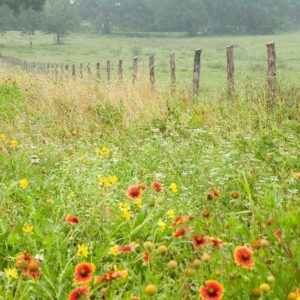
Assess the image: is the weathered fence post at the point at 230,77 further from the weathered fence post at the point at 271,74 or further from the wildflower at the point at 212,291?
the wildflower at the point at 212,291

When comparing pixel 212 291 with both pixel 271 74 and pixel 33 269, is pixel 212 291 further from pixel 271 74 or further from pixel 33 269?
pixel 271 74

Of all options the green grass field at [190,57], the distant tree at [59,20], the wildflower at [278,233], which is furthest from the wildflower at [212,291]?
the distant tree at [59,20]

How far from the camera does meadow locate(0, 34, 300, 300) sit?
1905mm

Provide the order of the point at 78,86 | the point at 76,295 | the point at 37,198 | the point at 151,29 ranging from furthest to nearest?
1. the point at 151,29
2. the point at 78,86
3. the point at 37,198
4. the point at 76,295

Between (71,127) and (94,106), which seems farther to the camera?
(94,106)

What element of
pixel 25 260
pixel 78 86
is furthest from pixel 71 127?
pixel 25 260

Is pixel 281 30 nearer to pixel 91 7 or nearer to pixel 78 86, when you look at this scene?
pixel 91 7

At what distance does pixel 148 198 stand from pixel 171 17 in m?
81.2

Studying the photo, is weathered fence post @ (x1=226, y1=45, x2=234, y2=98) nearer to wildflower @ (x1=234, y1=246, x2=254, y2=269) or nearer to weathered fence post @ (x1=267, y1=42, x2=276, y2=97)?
weathered fence post @ (x1=267, y1=42, x2=276, y2=97)

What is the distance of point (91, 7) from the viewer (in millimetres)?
99250

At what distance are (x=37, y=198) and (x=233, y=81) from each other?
539cm

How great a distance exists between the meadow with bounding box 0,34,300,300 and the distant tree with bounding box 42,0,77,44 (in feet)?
201

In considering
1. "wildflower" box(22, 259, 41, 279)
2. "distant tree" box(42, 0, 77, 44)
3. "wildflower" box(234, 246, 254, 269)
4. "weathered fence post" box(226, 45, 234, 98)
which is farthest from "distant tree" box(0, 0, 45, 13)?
"wildflower" box(234, 246, 254, 269)

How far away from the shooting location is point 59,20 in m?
68.3
